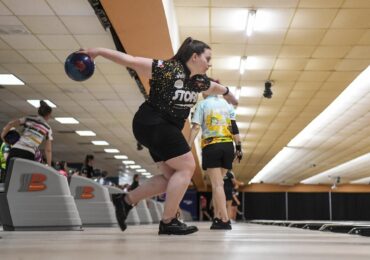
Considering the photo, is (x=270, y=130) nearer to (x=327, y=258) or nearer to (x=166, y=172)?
(x=166, y=172)

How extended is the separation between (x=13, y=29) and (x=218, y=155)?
15.5 feet

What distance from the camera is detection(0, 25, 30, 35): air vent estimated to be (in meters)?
7.79

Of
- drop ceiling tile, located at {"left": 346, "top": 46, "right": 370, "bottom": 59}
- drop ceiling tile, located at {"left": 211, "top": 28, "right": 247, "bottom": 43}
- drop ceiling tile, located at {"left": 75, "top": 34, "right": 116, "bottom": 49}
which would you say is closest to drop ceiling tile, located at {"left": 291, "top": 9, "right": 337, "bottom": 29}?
drop ceiling tile, located at {"left": 211, "top": 28, "right": 247, "bottom": 43}

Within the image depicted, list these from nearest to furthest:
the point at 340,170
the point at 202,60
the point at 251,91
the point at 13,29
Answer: the point at 202,60
the point at 13,29
the point at 251,91
the point at 340,170

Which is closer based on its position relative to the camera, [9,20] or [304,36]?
[9,20]

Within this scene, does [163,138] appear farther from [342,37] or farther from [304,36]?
[342,37]

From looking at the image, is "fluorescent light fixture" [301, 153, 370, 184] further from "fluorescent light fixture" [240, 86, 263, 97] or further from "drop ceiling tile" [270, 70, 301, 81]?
"drop ceiling tile" [270, 70, 301, 81]

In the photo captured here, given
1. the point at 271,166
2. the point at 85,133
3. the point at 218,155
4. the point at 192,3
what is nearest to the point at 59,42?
the point at 192,3

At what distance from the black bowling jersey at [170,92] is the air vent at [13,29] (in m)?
5.33

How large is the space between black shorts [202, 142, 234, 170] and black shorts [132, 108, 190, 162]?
5.12 ft

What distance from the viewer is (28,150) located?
5105mm

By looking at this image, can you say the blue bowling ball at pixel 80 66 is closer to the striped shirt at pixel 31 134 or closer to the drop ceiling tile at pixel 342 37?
the striped shirt at pixel 31 134

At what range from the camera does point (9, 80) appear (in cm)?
1063

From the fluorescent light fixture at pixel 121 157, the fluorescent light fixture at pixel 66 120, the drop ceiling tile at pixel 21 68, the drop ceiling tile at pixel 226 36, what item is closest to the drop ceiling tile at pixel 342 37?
the drop ceiling tile at pixel 226 36
